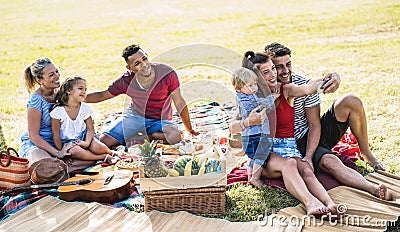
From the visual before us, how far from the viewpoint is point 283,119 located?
13.5 feet

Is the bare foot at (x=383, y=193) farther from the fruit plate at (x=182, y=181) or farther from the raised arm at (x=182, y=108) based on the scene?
the raised arm at (x=182, y=108)

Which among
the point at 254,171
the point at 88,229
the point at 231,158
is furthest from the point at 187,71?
the point at 88,229

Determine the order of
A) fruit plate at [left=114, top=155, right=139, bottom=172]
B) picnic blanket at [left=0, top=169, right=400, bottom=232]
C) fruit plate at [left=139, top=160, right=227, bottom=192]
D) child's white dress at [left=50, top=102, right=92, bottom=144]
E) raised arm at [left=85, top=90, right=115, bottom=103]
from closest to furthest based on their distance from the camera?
picnic blanket at [left=0, top=169, right=400, bottom=232] → fruit plate at [left=139, top=160, right=227, bottom=192] → fruit plate at [left=114, top=155, right=139, bottom=172] → child's white dress at [left=50, top=102, right=92, bottom=144] → raised arm at [left=85, top=90, right=115, bottom=103]

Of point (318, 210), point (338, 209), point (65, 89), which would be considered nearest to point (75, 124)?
point (65, 89)

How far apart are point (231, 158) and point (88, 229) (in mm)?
1574

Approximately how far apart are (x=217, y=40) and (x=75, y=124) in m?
7.34

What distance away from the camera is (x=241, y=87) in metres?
4.09

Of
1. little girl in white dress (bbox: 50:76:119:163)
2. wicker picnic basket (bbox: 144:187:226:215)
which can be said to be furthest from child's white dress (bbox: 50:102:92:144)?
wicker picnic basket (bbox: 144:187:226:215)

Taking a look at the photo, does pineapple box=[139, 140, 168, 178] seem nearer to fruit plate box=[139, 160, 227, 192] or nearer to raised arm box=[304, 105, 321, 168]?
fruit plate box=[139, 160, 227, 192]

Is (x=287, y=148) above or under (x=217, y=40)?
above

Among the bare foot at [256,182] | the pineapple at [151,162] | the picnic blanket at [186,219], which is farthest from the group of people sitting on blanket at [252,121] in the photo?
the pineapple at [151,162]

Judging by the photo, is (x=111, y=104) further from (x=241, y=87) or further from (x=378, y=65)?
(x=378, y=65)

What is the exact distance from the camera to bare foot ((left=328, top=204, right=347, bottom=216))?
3.48m

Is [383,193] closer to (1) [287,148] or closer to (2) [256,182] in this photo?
(1) [287,148]
